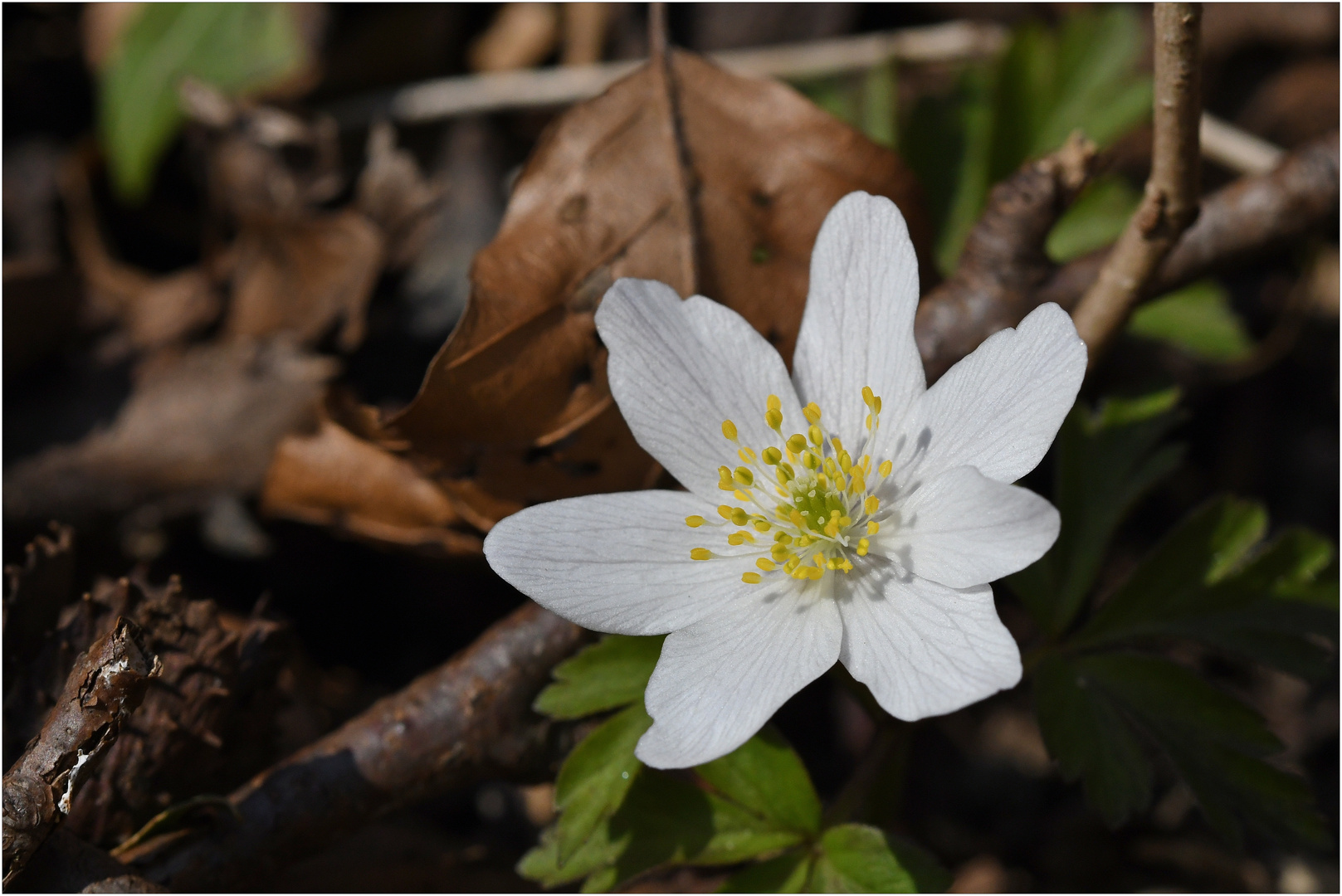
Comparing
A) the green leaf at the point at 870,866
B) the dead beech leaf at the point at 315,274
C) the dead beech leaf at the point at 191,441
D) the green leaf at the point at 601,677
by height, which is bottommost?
the green leaf at the point at 870,866

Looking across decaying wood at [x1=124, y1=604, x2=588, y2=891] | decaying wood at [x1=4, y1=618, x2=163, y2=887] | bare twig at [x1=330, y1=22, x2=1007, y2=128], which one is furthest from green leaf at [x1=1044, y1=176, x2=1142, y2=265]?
decaying wood at [x1=4, y1=618, x2=163, y2=887]

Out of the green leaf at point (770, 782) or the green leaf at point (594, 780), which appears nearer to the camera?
the green leaf at point (594, 780)

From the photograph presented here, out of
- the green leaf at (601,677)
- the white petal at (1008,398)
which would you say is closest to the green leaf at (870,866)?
the green leaf at (601,677)

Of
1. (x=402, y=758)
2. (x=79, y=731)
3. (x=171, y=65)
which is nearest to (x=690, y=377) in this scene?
(x=402, y=758)

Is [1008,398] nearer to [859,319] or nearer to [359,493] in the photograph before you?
[859,319]

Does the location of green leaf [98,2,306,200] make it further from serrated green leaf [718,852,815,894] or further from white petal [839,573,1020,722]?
serrated green leaf [718,852,815,894]

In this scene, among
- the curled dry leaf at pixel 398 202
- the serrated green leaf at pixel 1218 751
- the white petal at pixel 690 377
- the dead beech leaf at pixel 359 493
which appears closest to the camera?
the white petal at pixel 690 377

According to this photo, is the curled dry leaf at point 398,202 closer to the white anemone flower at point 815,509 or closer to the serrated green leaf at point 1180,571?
the white anemone flower at point 815,509
